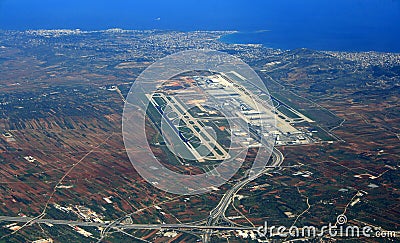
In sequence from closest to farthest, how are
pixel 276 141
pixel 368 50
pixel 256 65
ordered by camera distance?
pixel 276 141, pixel 256 65, pixel 368 50

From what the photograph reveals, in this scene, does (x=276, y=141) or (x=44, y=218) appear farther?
(x=276, y=141)

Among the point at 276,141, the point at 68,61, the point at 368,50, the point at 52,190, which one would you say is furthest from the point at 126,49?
the point at 52,190

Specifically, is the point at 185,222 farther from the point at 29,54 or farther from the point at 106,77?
the point at 29,54

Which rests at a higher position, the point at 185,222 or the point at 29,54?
the point at 29,54

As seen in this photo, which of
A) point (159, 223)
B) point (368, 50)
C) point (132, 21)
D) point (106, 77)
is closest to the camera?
point (159, 223)

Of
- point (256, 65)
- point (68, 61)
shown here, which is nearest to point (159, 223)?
point (256, 65)
